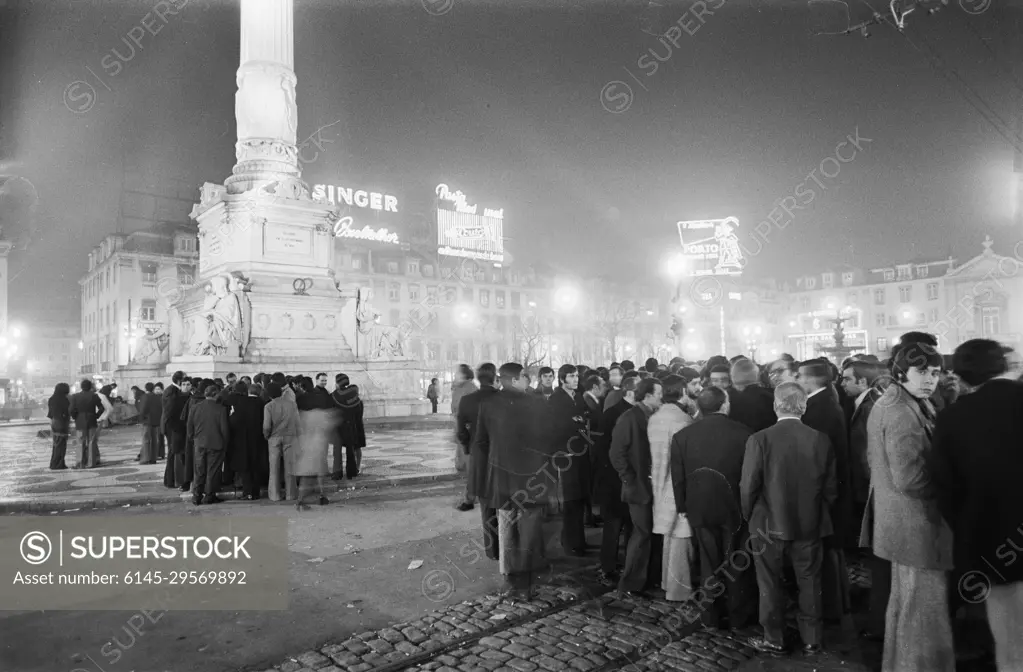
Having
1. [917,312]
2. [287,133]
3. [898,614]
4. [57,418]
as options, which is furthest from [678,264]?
[898,614]

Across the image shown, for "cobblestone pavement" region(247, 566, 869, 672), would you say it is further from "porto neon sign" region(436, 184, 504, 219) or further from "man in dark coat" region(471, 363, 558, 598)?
"porto neon sign" region(436, 184, 504, 219)

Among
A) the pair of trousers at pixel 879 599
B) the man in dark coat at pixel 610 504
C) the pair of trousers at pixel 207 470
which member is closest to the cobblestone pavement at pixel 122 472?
the pair of trousers at pixel 207 470

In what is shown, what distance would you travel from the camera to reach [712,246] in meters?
65.1

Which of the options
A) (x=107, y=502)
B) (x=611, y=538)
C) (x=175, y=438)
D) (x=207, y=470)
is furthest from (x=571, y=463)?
(x=175, y=438)

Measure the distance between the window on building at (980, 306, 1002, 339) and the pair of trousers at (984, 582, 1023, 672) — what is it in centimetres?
8535

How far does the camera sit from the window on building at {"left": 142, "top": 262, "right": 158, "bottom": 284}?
61.2m

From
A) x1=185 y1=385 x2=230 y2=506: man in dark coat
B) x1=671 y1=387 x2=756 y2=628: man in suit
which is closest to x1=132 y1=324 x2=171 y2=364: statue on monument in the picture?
x1=185 y1=385 x2=230 y2=506: man in dark coat

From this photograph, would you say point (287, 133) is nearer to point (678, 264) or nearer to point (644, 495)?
point (644, 495)

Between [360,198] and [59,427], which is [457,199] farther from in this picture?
[59,427]

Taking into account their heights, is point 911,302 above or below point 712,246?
below

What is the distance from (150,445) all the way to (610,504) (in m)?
11.6

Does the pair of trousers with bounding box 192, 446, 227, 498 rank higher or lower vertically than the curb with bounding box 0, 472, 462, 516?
higher

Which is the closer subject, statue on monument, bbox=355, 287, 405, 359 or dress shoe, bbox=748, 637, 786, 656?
dress shoe, bbox=748, 637, 786, 656

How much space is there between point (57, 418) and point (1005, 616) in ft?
51.6
